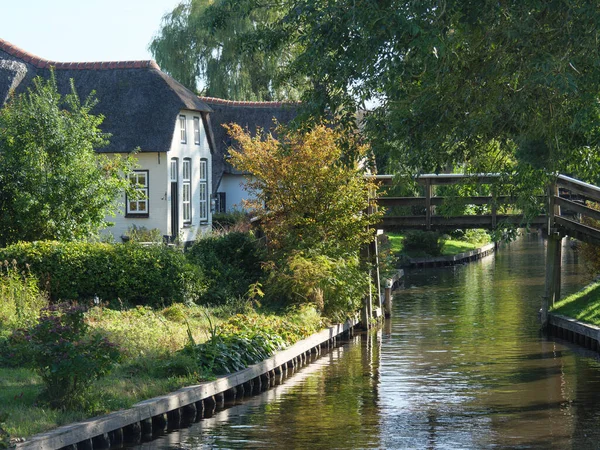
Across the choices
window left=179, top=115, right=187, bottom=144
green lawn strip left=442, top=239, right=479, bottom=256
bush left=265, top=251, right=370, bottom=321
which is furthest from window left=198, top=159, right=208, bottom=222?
bush left=265, top=251, right=370, bottom=321

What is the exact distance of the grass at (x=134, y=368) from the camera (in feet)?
42.7

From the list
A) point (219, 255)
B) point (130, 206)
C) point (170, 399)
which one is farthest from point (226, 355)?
point (130, 206)

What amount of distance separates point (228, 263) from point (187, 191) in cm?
1456

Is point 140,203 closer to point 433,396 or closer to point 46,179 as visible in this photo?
point 46,179

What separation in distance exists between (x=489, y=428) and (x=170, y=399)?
4626 mm

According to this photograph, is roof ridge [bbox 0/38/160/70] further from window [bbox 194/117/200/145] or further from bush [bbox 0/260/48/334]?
bush [bbox 0/260/48/334]

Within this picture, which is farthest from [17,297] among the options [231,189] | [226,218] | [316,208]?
[231,189]

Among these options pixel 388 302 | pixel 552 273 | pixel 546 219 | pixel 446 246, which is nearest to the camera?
pixel 546 219

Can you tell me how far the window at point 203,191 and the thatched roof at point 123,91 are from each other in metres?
2.09

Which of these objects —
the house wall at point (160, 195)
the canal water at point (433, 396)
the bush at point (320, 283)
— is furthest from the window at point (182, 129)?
the bush at point (320, 283)

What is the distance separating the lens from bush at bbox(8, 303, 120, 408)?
12875 millimetres

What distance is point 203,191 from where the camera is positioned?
42.0m

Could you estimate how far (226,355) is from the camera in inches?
698

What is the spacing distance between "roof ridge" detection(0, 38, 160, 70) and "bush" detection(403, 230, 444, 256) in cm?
1598
